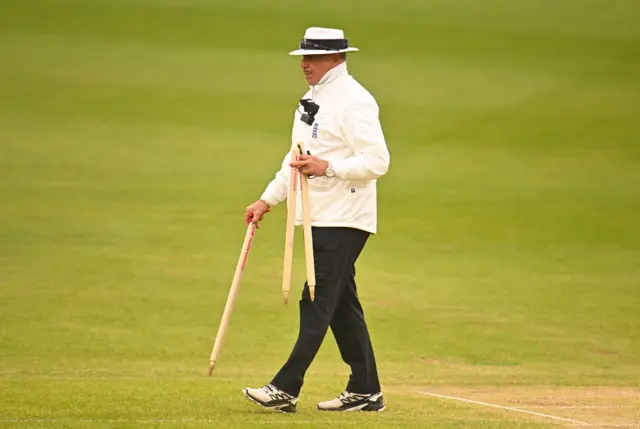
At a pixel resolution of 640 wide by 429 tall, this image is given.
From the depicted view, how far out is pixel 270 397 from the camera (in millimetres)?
8008

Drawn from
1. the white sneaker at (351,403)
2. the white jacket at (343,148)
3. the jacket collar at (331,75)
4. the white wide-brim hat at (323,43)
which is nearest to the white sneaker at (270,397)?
the white sneaker at (351,403)

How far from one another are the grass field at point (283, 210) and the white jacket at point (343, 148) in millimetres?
1092

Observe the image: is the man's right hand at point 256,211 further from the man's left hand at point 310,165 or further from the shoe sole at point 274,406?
the shoe sole at point 274,406

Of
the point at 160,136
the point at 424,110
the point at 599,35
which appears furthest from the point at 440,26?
the point at 160,136

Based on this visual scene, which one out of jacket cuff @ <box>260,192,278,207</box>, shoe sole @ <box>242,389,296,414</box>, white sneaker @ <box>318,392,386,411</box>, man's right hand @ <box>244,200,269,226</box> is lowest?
white sneaker @ <box>318,392,386,411</box>

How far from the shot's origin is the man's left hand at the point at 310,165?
7.94 m

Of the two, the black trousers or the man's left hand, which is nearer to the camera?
the man's left hand

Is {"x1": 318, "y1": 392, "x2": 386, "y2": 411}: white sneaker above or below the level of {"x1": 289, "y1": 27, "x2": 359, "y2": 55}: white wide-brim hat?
below

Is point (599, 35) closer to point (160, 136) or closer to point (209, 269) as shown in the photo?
point (160, 136)

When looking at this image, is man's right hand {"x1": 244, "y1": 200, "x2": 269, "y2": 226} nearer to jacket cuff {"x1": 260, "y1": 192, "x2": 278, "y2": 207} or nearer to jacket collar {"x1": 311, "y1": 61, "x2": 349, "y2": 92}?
jacket cuff {"x1": 260, "y1": 192, "x2": 278, "y2": 207}

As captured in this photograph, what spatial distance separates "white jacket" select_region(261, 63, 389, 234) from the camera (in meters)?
8.02

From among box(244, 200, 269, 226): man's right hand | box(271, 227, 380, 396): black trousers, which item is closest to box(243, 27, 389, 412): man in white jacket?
box(271, 227, 380, 396): black trousers

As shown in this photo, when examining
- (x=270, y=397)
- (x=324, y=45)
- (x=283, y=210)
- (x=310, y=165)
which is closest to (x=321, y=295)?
(x=270, y=397)

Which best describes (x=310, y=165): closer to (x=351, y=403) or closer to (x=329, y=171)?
(x=329, y=171)
